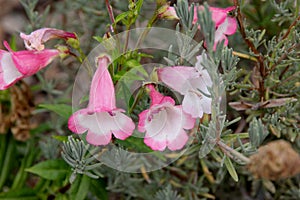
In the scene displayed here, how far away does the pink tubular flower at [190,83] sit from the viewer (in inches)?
46.9

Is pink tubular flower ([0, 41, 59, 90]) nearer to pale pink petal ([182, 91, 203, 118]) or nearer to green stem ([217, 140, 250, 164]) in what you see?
pale pink petal ([182, 91, 203, 118])

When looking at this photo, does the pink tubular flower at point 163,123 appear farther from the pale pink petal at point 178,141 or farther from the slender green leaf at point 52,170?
the slender green leaf at point 52,170

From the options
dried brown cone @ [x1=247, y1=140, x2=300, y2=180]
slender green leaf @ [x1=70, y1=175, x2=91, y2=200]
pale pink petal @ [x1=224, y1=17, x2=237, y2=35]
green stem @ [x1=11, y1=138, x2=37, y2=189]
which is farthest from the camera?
green stem @ [x1=11, y1=138, x2=37, y2=189]

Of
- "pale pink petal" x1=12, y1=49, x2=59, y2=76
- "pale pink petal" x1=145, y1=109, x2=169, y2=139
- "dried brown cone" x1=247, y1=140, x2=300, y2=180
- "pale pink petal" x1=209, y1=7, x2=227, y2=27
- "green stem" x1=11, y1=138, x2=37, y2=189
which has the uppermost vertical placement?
"pale pink petal" x1=209, y1=7, x2=227, y2=27

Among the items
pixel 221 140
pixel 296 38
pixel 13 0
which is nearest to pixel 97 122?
pixel 221 140

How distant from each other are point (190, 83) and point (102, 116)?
0.23 m

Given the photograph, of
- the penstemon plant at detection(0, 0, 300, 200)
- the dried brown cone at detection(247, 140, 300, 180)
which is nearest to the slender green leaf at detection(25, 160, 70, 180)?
the penstemon plant at detection(0, 0, 300, 200)

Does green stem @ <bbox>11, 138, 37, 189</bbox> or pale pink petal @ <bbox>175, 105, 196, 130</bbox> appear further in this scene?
green stem @ <bbox>11, 138, 37, 189</bbox>

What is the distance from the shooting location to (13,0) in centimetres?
284

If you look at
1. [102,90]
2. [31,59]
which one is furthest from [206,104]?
[31,59]

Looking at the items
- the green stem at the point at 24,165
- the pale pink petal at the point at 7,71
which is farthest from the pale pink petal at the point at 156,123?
the green stem at the point at 24,165

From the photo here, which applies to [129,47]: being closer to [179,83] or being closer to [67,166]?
[179,83]

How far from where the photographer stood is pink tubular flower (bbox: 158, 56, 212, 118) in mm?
1191

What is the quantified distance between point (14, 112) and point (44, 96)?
1.95 feet
